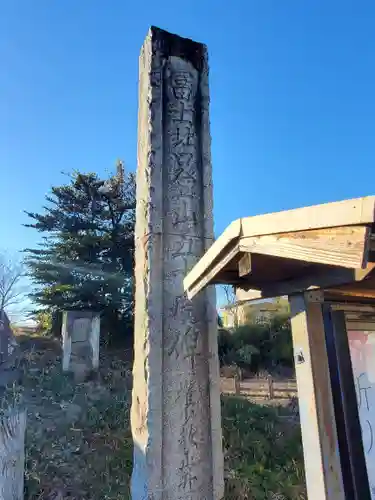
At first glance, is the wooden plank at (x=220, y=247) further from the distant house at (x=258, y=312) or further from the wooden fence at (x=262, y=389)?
the distant house at (x=258, y=312)

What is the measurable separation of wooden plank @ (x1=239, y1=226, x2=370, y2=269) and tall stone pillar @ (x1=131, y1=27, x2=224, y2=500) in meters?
1.30

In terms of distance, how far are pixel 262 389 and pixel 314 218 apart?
10.2 metres

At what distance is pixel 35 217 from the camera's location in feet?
49.2

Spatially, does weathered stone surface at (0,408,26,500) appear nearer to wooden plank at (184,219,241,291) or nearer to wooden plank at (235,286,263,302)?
wooden plank at (235,286,263,302)

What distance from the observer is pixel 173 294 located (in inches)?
122

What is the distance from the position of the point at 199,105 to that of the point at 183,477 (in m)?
3.09

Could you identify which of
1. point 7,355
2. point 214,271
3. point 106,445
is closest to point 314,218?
point 214,271

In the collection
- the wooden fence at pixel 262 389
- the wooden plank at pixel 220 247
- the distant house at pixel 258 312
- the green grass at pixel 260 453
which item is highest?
the distant house at pixel 258 312

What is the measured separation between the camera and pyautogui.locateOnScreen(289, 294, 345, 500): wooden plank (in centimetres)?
201

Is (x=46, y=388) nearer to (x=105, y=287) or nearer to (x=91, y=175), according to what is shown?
(x=105, y=287)

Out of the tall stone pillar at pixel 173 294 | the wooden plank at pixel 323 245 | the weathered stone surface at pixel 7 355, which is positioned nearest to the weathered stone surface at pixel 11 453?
the tall stone pillar at pixel 173 294

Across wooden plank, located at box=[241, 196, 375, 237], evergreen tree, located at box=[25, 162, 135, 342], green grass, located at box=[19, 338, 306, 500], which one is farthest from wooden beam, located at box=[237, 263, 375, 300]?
evergreen tree, located at box=[25, 162, 135, 342]

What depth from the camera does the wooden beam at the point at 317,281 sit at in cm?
194

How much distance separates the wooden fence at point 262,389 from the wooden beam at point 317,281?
346 inches
